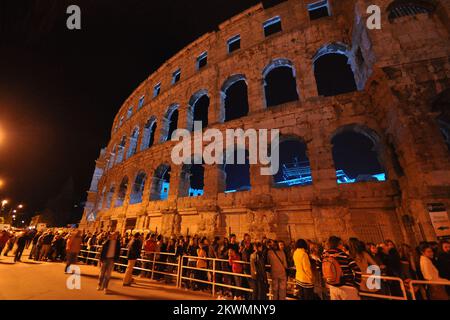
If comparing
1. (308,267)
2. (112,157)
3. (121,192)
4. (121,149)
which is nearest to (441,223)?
(308,267)

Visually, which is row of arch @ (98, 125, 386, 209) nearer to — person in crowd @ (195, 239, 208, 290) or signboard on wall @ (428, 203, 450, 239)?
signboard on wall @ (428, 203, 450, 239)

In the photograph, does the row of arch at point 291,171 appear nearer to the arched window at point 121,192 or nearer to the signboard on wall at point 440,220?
the arched window at point 121,192

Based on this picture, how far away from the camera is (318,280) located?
5098 millimetres

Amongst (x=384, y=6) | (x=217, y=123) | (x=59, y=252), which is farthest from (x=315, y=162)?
(x=59, y=252)

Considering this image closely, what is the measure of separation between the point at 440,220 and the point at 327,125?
461cm

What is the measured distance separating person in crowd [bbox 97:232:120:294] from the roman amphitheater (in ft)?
15.2

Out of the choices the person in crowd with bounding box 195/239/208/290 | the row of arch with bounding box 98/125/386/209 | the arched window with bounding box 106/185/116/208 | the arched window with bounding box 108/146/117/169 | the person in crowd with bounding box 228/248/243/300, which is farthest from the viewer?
the arched window with bounding box 108/146/117/169

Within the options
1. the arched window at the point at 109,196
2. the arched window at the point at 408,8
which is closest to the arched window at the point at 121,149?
the arched window at the point at 109,196

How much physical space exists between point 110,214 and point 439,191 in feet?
59.3

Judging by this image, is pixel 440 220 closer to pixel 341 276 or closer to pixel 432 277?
pixel 432 277

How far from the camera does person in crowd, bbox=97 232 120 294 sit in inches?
188

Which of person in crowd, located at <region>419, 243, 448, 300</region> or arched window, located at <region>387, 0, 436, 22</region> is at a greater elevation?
arched window, located at <region>387, 0, 436, 22</region>

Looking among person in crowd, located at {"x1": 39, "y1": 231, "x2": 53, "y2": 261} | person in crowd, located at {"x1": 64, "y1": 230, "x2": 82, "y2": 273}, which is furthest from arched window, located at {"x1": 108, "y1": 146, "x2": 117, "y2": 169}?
person in crowd, located at {"x1": 64, "y1": 230, "x2": 82, "y2": 273}
